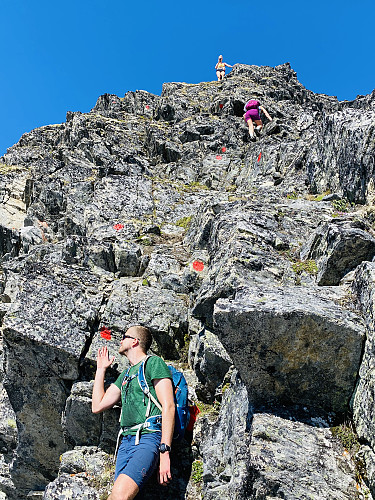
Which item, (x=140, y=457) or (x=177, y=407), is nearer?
(x=140, y=457)

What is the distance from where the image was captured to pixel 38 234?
26359 mm

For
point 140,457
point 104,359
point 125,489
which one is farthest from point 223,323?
point 104,359

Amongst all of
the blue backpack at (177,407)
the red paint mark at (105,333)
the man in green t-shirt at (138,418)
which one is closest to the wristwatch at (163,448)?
the man in green t-shirt at (138,418)

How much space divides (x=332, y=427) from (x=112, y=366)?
5.82 metres

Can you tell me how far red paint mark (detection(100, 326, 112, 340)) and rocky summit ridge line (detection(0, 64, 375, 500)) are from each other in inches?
1.2

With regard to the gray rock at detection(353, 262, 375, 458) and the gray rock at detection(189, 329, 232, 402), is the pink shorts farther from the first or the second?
the gray rock at detection(353, 262, 375, 458)

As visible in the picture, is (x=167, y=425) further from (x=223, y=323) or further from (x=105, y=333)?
(x=105, y=333)

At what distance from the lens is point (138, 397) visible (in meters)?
7.62

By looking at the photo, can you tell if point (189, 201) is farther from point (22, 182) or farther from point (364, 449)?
point (22, 182)

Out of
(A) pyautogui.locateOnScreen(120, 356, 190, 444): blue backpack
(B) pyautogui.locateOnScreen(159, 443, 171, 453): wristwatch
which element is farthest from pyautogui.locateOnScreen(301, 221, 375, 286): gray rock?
(B) pyautogui.locateOnScreen(159, 443, 171, 453): wristwatch

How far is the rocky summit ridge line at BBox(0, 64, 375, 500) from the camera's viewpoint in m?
6.04

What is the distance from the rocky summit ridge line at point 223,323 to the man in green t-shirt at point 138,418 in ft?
3.49

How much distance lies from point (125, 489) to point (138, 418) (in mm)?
1235

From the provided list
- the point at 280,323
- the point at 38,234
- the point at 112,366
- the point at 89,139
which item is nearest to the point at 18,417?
the point at 112,366
